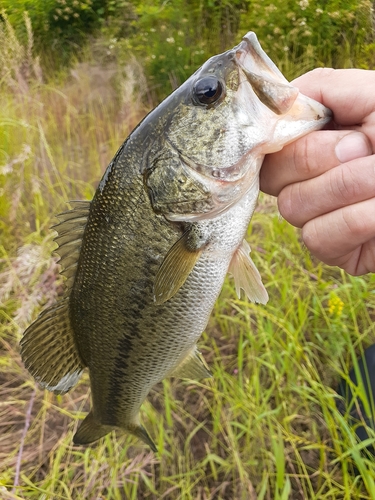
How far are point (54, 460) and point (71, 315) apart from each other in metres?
0.96

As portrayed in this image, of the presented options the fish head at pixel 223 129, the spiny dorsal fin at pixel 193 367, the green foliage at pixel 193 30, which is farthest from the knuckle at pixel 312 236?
the green foliage at pixel 193 30

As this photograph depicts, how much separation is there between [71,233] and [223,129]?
1.93 feet

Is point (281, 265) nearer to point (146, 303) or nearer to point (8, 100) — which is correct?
point (146, 303)

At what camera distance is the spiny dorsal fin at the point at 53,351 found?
1383 mm

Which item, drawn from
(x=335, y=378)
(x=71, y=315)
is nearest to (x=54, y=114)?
(x=71, y=315)

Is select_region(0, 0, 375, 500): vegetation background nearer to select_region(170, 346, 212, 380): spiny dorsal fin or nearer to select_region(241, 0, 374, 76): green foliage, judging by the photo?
select_region(170, 346, 212, 380): spiny dorsal fin

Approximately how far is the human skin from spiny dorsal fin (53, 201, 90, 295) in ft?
1.94

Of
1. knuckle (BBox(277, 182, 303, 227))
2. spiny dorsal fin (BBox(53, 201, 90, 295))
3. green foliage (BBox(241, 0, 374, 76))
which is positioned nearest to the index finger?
knuckle (BBox(277, 182, 303, 227))

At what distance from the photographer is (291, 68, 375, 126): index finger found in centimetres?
107

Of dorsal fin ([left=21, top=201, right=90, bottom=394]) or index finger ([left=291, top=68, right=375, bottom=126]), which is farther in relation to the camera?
dorsal fin ([left=21, top=201, right=90, bottom=394])

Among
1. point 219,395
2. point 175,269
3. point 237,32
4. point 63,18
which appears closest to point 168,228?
point 175,269

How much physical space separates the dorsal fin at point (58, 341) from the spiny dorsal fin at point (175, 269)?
1.11ft

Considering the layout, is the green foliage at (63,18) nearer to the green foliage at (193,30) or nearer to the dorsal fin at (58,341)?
the green foliage at (193,30)

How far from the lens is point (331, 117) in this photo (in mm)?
1137
